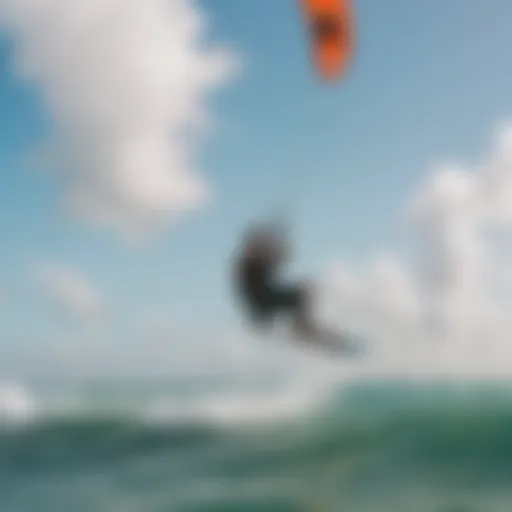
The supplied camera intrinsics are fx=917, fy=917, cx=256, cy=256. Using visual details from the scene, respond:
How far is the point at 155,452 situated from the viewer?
1783cm

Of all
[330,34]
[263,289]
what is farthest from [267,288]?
[330,34]

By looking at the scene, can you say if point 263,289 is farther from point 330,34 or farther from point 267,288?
point 330,34

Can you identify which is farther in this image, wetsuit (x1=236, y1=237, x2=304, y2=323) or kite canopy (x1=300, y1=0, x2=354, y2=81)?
kite canopy (x1=300, y1=0, x2=354, y2=81)

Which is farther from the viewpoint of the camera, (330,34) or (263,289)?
(330,34)

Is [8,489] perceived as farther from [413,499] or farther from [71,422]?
[413,499]

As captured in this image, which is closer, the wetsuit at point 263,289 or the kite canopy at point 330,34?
the wetsuit at point 263,289

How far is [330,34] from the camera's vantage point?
4.56 meters

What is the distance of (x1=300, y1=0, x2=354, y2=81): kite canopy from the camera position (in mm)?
4492

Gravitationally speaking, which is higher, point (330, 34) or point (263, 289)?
point (330, 34)

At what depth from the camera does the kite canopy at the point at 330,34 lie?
4.49 metres

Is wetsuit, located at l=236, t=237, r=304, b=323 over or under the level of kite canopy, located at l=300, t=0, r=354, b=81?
under

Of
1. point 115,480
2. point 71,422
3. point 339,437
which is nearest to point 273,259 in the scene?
point 115,480

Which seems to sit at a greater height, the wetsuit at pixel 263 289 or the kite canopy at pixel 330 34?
the kite canopy at pixel 330 34

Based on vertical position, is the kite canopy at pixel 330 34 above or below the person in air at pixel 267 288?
above
